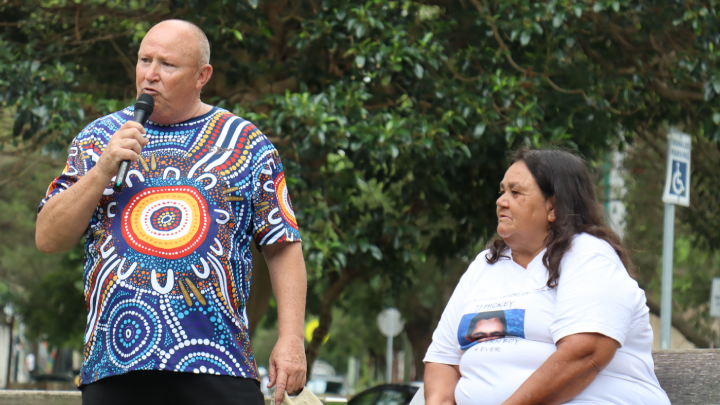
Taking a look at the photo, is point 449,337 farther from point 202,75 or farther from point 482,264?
point 202,75

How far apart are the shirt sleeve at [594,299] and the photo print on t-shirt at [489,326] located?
0.14 m

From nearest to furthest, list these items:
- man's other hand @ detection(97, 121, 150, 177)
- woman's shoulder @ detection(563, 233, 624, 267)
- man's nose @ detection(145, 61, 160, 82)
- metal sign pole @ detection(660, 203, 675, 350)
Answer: man's other hand @ detection(97, 121, 150, 177) < man's nose @ detection(145, 61, 160, 82) < woman's shoulder @ detection(563, 233, 624, 267) < metal sign pole @ detection(660, 203, 675, 350)

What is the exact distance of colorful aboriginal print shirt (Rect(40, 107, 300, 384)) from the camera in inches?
85.3

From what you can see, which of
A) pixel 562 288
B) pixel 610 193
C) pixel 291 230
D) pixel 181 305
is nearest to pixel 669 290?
pixel 562 288

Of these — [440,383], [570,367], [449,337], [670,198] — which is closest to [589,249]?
[570,367]

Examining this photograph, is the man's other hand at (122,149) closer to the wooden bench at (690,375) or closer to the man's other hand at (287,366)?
the man's other hand at (287,366)

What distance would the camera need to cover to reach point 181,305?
2188 millimetres

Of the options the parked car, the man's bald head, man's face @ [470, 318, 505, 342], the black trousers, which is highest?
the man's bald head

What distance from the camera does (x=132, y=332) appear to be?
2158 millimetres

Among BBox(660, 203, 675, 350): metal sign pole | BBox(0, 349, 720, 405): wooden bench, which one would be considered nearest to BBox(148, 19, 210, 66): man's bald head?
BBox(0, 349, 720, 405): wooden bench

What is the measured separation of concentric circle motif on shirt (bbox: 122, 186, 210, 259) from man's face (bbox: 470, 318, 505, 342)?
3.66ft

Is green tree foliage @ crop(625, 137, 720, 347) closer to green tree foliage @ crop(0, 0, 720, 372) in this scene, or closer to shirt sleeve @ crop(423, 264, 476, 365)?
green tree foliage @ crop(0, 0, 720, 372)

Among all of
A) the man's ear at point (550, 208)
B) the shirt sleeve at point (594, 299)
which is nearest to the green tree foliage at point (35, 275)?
the man's ear at point (550, 208)

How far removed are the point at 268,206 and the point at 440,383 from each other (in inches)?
41.3
